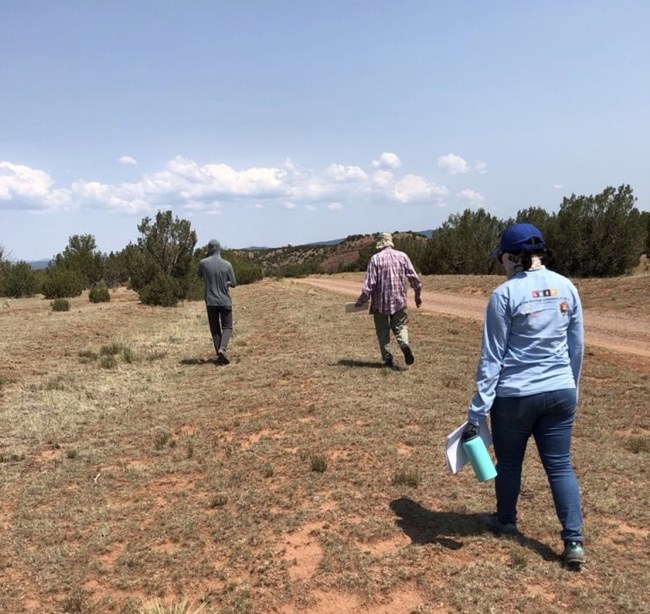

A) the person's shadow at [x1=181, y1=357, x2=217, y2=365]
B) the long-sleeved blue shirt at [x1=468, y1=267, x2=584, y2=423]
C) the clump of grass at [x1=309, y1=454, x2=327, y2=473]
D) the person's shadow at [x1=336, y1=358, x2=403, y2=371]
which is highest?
the long-sleeved blue shirt at [x1=468, y1=267, x2=584, y2=423]

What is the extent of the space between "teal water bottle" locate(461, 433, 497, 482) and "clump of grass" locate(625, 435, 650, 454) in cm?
261

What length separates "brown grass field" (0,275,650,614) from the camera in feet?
9.95

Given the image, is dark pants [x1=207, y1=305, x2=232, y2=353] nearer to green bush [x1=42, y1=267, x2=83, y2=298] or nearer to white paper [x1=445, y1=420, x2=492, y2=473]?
white paper [x1=445, y1=420, x2=492, y2=473]

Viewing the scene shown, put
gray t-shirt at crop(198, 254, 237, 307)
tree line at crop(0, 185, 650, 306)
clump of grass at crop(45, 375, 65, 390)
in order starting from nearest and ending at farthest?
clump of grass at crop(45, 375, 65, 390) → gray t-shirt at crop(198, 254, 237, 307) → tree line at crop(0, 185, 650, 306)

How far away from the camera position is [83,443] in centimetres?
576

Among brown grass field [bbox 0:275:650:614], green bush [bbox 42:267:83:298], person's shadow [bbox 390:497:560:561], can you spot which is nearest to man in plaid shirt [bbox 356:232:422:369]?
brown grass field [bbox 0:275:650:614]

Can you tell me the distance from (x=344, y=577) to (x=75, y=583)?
1.64 m

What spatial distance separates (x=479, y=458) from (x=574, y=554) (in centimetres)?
73

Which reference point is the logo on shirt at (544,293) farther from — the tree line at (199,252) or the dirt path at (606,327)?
the tree line at (199,252)

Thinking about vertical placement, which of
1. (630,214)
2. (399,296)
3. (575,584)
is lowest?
(575,584)

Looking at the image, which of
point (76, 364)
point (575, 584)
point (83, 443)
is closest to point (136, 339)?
point (76, 364)

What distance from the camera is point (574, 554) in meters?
3.03

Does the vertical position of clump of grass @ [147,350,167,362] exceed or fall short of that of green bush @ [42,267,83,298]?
it falls short

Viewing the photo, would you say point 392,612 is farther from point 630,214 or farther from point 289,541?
point 630,214
